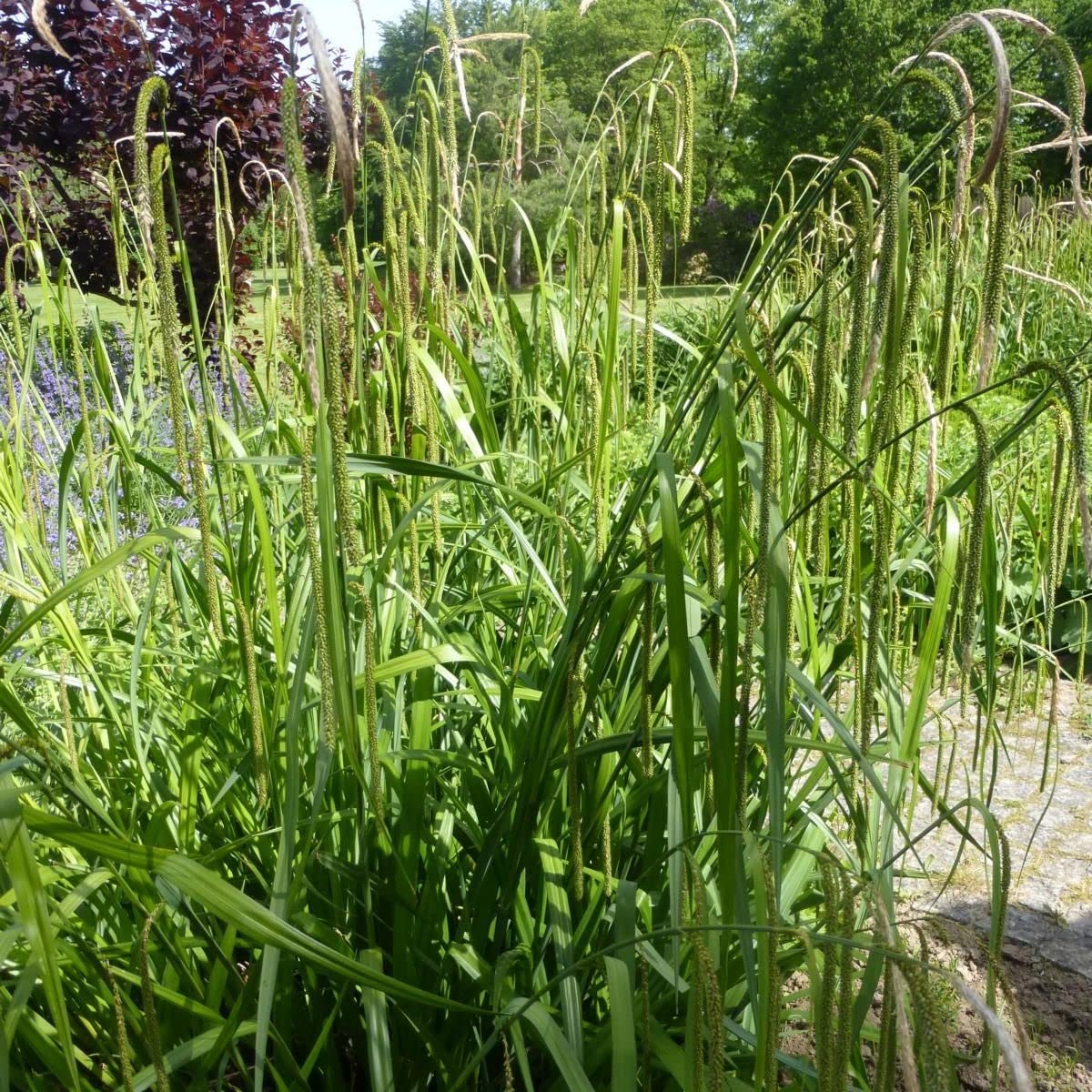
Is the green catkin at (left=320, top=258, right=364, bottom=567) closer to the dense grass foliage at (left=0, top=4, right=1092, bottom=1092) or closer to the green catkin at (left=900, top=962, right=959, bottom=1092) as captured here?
the dense grass foliage at (left=0, top=4, right=1092, bottom=1092)

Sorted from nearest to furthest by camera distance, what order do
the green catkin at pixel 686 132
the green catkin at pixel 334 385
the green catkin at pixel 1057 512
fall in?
the green catkin at pixel 334 385 → the green catkin at pixel 1057 512 → the green catkin at pixel 686 132

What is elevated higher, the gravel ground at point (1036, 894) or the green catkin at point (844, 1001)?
the green catkin at point (844, 1001)

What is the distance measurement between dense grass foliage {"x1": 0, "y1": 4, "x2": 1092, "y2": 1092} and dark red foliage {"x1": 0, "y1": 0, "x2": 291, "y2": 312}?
2.05m

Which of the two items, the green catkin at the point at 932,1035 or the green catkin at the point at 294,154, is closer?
the green catkin at the point at 932,1035

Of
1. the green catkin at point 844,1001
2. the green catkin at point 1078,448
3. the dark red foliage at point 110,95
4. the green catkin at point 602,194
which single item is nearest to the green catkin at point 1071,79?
the green catkin at point 1078,448

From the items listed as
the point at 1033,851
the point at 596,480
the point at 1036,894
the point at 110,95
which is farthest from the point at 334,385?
the point at 110,95

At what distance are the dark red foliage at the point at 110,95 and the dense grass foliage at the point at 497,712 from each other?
2051 millimetres

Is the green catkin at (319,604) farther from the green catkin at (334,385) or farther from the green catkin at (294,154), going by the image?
the green catkin at (294,154)

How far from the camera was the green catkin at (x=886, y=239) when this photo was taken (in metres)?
0.86

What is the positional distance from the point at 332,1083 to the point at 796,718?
810mm

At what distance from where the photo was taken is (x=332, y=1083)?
4.08ft

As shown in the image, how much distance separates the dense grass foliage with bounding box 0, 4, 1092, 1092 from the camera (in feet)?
2.59

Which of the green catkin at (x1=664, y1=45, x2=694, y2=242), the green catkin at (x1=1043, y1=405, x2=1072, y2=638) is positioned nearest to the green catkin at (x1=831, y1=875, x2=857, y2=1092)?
the green catkin at (x1=1043, y1=405, x2=1072, y2=638)

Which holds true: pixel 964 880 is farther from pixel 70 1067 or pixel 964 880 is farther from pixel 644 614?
pixel 70 1067
